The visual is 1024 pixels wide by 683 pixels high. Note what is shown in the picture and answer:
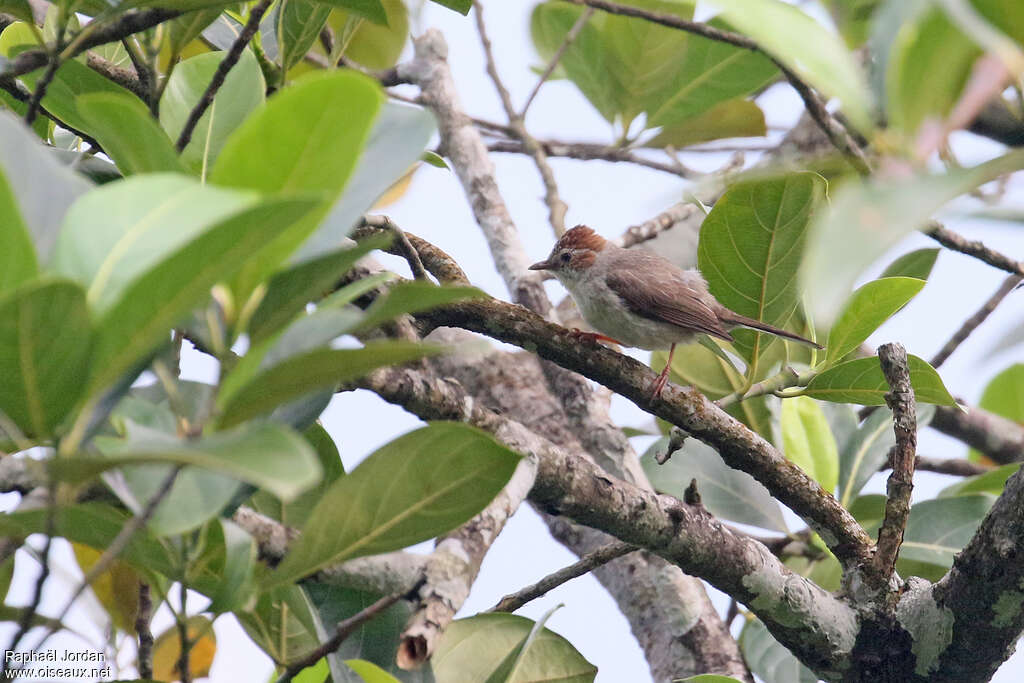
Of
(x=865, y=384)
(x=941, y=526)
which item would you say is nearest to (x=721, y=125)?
(x=941, y=526)

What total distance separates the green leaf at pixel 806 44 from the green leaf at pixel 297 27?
5.12ft

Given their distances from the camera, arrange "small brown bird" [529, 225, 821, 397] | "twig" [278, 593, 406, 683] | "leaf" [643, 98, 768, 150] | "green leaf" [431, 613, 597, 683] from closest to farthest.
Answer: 1. "twig" [278, 593, 406, 683]
2. "green leaf" [431, 613, 597, 683]
3. "small brown bird" [529, 225, 821, 397]
4. "leaf" [643, 98, 768, 150]

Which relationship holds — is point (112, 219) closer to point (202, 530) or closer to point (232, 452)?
point (232, 452)

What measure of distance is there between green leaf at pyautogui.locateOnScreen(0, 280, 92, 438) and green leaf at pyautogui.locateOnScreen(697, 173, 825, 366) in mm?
1662

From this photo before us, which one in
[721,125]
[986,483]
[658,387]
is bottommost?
[658,387]

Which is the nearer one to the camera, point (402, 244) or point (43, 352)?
point (43, 352)

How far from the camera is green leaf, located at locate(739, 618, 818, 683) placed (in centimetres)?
277

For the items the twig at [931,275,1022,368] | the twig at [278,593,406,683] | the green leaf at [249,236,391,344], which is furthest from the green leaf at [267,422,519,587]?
the twig at [931,275,1022,368]

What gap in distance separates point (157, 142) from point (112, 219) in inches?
9.9

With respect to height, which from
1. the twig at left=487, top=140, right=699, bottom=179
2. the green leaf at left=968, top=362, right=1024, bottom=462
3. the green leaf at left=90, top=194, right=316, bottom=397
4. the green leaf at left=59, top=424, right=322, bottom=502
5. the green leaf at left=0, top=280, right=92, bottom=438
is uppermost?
the twig at left=487, top=140, right=699, bottom=179

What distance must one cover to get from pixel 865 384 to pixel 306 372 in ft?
6.11

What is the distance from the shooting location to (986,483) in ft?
10.5

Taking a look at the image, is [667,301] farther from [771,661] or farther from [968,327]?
[771,661]

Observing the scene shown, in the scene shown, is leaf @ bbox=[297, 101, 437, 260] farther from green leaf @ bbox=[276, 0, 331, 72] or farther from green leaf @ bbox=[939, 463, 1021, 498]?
green leaf @ bbox=[939, 463, 1021, 498]
